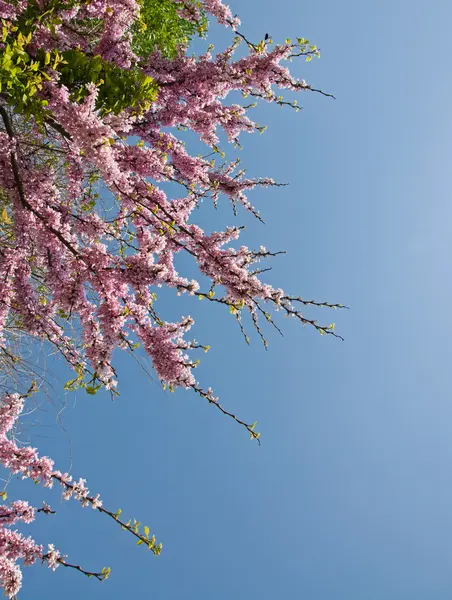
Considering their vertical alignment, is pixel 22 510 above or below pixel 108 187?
below

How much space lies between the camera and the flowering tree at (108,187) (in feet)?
11.7

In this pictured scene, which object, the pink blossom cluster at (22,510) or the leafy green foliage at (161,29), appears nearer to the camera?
the pink blossom cluster at (22,510)

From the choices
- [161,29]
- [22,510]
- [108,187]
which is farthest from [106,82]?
[161,29]

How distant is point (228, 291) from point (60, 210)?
206cm

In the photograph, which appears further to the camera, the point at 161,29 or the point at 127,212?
the point at 161,29

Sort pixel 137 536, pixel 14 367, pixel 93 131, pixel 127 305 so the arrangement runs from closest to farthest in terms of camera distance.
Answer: pixel 93 131 → pixel 127 305 → pixel 137 536 → pixel 14 367

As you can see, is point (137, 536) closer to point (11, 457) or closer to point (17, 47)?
point (11, 457)

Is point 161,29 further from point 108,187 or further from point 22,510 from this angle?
point 22,510

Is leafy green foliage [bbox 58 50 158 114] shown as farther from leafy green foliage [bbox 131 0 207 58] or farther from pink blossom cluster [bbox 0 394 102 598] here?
leafy green foliage [bbox 131 0 207 58]

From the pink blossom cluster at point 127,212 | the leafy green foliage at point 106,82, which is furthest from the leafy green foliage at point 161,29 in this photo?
the leafy green foliage at point 106,82

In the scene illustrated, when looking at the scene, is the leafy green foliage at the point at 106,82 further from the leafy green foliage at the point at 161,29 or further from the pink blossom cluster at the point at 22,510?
the leafy green foliage at the point at 161,29

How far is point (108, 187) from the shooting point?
4.62 metres

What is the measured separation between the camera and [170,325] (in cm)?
395

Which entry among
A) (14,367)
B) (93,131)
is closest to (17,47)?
(93,131)
